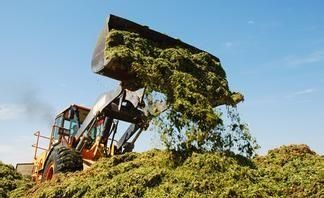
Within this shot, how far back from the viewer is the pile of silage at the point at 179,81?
784 cm

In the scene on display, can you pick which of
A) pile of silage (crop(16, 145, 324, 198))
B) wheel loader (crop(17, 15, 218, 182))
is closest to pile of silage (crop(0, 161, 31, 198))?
wheel loader (crop(17, 15, 218, 182))

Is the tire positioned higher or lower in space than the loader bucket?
lower

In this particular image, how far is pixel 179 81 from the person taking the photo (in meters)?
8.16

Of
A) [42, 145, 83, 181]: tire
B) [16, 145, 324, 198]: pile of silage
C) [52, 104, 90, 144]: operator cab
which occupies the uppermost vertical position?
[52, 104, 90, 144]: operator cab

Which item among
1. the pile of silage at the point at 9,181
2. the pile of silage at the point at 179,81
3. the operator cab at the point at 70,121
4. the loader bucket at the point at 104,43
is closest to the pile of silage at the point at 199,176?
the pile of silage at the point at 179,81

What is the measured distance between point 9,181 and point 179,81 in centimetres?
569

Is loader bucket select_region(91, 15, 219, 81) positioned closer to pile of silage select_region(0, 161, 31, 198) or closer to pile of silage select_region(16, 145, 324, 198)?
pile of silage select_region(16, 145, 324, 198)

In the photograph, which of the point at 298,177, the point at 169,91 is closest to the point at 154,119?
the point at 169,91

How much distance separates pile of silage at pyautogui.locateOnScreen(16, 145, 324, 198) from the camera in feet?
21.0

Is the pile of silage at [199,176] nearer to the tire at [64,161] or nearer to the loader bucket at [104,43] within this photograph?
the tire at [64,161]

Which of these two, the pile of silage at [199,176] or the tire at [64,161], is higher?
the tire at [64,161]

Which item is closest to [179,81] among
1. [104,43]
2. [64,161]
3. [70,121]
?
[104,43]

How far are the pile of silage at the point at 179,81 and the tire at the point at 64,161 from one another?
6.77 feet

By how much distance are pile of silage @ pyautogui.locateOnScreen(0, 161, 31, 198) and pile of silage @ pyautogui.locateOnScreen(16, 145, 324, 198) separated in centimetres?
202
